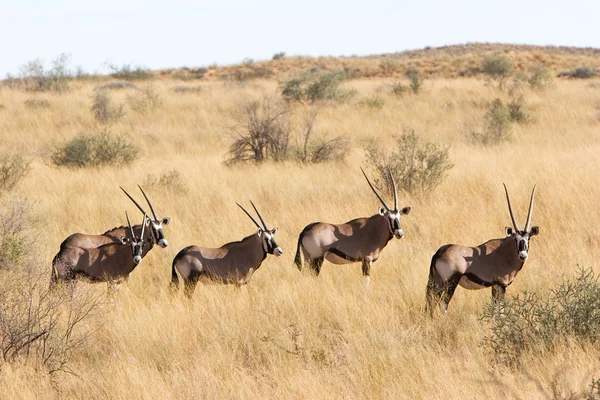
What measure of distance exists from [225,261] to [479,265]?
2.30m

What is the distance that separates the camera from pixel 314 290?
6855 mm

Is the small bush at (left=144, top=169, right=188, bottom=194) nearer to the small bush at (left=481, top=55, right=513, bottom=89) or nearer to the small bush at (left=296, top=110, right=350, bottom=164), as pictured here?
the small bush at (left=296, top=110, right=350, bottom=164)

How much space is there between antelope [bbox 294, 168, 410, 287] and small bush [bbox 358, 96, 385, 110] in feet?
51.9

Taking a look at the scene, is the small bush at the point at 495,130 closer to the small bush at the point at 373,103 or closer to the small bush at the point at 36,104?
the small bush at the point at 373,103

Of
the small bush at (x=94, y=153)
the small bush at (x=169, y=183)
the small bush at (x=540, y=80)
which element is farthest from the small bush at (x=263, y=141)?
the small bush at (x=540, y=80)

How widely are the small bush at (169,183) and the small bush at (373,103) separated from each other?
37.1 ft

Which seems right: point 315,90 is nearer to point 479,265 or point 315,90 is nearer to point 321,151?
point 321,151

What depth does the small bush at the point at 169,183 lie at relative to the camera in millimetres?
12172

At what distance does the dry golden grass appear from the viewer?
507 centimetres

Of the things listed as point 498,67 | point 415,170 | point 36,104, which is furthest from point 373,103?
point 415,170

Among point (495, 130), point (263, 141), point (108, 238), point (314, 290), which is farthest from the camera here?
point (495, 130)

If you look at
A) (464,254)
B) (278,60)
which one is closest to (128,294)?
(464,254)

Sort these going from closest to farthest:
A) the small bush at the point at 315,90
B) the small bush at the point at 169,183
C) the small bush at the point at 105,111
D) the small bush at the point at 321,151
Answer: the small bush at the point at 169,183, the small bush at the point at 321,151, the small bush at the point at 105,111, the small bush at the point at 315,90

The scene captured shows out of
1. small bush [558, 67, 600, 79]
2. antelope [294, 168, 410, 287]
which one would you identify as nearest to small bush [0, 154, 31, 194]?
antelope [294, 168, 410, 287]
